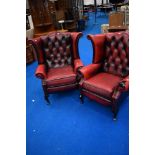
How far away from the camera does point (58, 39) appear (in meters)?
3.20

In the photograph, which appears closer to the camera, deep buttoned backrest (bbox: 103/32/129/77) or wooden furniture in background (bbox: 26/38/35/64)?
deep buttoned backrest (bbox: 103/32/129/77)

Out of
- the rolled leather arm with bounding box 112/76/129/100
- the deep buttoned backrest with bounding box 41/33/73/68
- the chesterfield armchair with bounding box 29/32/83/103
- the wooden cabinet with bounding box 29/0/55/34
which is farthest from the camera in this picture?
the wooden cabinet with bounding box 29/0/55/34

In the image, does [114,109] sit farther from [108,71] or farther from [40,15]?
[40,15]

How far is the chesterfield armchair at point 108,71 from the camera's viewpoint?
2326mm

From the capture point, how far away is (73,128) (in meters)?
2.39

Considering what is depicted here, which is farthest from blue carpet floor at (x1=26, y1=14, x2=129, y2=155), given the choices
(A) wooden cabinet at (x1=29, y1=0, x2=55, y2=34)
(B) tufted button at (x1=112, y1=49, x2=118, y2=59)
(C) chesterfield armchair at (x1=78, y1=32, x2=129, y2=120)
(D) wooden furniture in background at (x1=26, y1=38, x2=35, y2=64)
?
(A) wooden cabinet at (x1=29, y1=0, x2=55, y2=34)

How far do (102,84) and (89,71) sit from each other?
351 millimetres

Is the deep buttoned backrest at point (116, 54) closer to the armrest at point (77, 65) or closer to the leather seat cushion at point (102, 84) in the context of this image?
the leather seat cushion at point (102, 84)

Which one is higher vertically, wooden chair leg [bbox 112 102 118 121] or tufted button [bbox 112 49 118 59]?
tufted button [bbox 112 49 118 59]

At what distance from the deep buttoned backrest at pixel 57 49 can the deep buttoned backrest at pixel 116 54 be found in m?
0.72

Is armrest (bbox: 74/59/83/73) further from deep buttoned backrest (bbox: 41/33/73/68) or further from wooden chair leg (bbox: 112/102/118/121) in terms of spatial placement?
wooden chair leg (bbox: 112/102/118/121)

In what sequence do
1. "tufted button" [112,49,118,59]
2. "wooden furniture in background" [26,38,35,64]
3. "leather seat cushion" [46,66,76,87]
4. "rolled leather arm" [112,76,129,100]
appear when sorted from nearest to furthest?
1. "rolled leather arm" [112,76,129,100]
2. "tufted button" [112,49,118,59]
3. "leather seat cushion" [46,66,76,87]
4. "wooden furniture in background" [26,38,35,64]

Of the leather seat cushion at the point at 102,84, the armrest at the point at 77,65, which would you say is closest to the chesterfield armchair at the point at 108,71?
the leather seat cushion at the point at 102,84

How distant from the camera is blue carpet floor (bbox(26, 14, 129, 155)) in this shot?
6.79 ft
